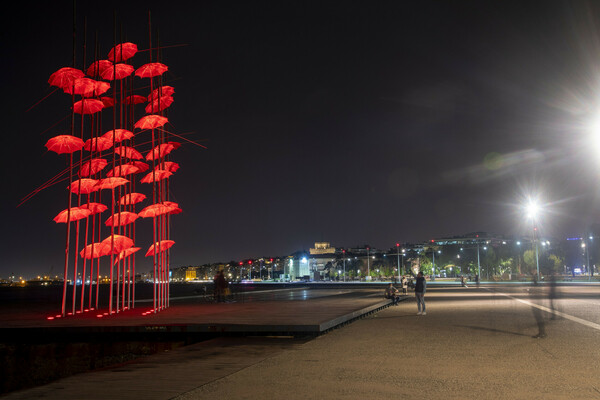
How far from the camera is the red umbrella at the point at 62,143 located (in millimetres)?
20562

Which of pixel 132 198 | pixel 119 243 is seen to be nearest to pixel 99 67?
pixel 132 198

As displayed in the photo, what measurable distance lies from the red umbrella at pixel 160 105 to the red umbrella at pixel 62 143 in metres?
4.62

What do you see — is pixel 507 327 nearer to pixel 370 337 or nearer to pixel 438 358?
pixel 370 337

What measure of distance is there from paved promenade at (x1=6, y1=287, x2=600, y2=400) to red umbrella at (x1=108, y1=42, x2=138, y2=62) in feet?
48.6

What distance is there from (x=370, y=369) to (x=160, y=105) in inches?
736

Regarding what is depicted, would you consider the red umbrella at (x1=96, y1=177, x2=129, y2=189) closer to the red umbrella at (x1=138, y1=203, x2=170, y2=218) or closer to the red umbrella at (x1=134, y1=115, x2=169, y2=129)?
the red umbrella at (x1=138, y1=203, x2=170, y2=218)

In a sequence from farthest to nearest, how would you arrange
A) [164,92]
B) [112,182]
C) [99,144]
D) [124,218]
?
[164,92]
[99,144]
[124,218]
[112,182]

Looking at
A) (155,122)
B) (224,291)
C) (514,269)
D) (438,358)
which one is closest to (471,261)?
(514,269)

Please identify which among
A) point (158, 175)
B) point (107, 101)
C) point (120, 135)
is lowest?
point (158, 175)

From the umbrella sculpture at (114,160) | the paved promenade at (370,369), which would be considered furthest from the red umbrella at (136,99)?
the paved promenade at (370,369)

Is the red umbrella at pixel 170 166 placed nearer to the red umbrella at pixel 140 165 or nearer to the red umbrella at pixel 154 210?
the red umbrella at pixel 140 165

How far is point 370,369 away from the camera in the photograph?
9141 mm

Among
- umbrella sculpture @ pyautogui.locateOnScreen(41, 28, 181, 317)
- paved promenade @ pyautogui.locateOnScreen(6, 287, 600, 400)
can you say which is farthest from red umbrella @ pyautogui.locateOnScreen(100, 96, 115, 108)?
paved promenade @ pyautogui.locateOnScreen(6, 287, 600, 400)

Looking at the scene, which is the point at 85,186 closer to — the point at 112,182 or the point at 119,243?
the point at 112,182
